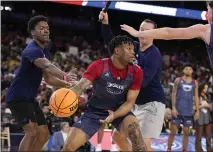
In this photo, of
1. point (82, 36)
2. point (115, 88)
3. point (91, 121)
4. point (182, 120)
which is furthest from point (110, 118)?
point (82, 36)

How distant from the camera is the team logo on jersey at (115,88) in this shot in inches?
205

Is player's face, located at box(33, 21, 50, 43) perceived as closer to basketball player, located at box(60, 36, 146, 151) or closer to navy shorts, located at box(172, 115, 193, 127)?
basketball player, located at box(60, 36, 146, 151)

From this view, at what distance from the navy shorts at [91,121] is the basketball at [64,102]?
0.72 feet

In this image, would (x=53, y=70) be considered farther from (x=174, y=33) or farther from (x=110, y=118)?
(x=174, y=33)

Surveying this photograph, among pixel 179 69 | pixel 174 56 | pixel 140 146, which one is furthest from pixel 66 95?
pixel 174 56

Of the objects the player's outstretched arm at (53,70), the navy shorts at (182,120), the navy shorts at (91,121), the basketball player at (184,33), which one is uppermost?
the basketball player at (184,33)

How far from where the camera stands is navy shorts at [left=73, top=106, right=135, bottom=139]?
512 cm

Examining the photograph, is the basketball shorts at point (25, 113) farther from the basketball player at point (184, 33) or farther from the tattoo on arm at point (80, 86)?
the basketball player at point (184, 33)

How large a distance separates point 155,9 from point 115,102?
365 inches

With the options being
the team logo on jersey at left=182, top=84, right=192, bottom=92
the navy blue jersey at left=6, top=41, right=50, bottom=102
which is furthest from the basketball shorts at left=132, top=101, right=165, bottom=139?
the team logo on jersey at left=182, top=84, right=192, bottom=92

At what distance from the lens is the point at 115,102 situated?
5332 millimetres

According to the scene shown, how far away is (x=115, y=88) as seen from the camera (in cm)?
524

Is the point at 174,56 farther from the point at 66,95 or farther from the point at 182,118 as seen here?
the point at 66,95

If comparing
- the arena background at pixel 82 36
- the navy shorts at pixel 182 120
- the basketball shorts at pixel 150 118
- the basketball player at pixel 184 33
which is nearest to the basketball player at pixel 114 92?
the basketball shorts at pixel 150 118
